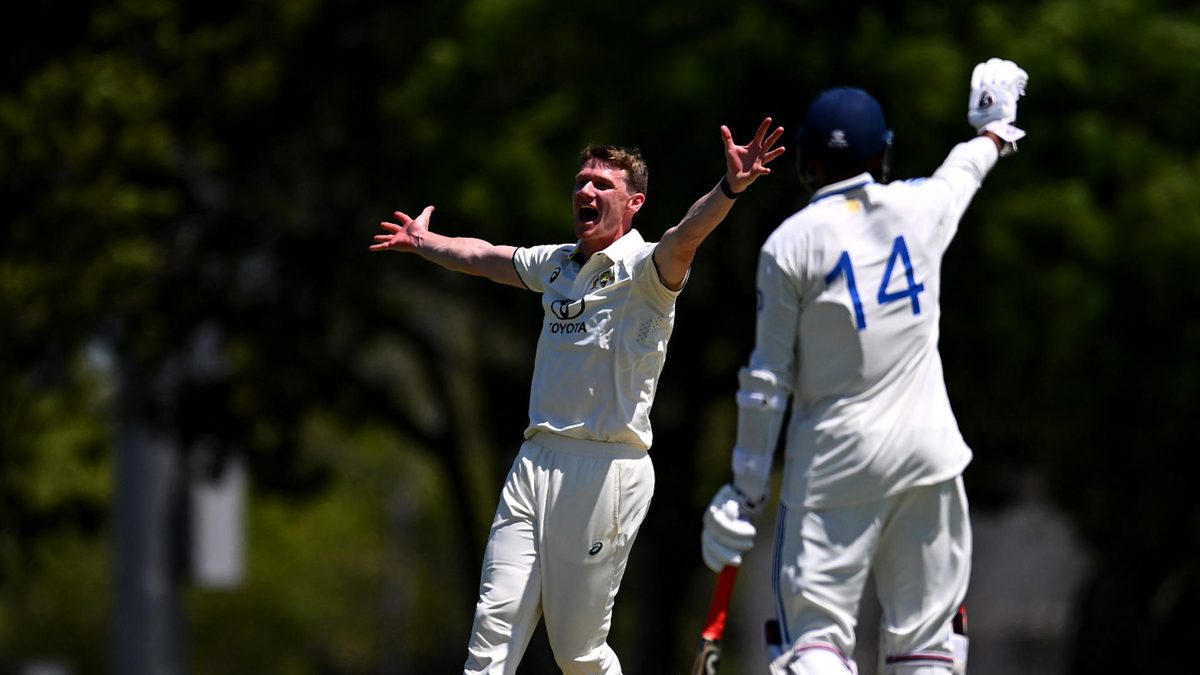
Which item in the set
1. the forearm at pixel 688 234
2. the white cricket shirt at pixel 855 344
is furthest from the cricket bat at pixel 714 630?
the forearm at pixel 688 234

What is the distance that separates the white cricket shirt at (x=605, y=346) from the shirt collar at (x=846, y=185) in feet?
2.66

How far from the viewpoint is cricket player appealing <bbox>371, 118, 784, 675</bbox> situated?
672 centimetres

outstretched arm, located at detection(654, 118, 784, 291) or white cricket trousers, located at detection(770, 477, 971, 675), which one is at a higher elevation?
outstretched arm, located at detection(654, 118, 784, 291)

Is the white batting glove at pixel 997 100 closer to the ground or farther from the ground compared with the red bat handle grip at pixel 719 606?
farther from the ground

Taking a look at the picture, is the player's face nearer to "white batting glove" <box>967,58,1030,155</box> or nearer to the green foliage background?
"white batting glove" <box>967,58,1030,155</box>

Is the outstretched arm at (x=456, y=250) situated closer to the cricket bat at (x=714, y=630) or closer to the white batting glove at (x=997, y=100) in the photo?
the cricket bat at (x=714, y=630)

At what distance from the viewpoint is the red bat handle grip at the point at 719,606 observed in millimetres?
Result: 5992

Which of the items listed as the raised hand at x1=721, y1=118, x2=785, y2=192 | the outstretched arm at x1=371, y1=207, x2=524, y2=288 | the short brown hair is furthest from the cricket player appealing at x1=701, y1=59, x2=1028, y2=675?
the outstretched arm at x1=371, y1=207, x2=524, y2=288

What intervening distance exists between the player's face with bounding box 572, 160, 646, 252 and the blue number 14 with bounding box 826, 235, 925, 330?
1.10m

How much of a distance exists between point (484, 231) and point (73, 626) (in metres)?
29.1

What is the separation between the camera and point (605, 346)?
6707 millimetres

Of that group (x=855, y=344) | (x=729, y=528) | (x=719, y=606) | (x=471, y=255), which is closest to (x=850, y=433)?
(x=855, y=344)

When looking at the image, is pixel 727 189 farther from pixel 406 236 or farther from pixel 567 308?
pixel 406 236

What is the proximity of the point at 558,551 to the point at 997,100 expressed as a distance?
85.2 inches
